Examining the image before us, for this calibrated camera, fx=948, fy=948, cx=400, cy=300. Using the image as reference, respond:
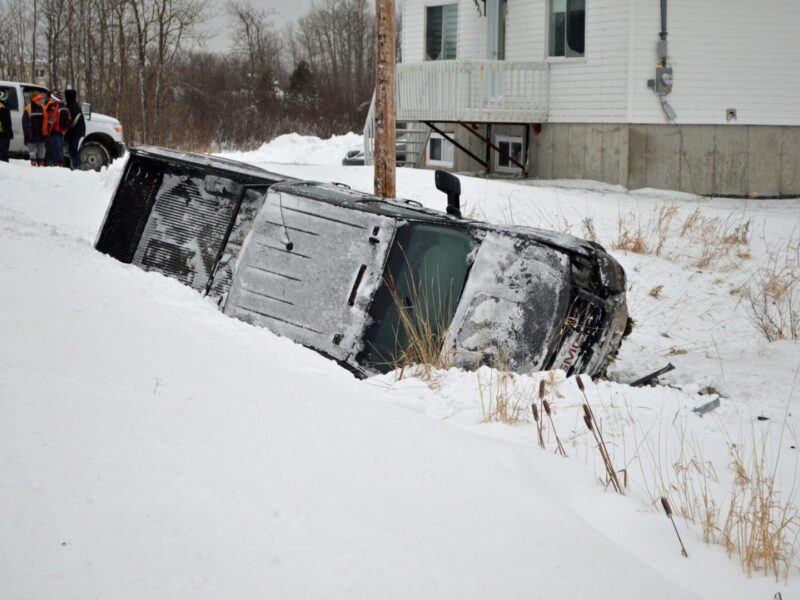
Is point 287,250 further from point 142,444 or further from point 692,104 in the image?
point 692,104

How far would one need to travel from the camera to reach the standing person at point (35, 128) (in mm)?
18750

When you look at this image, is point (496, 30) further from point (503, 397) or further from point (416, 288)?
point (503, 397)

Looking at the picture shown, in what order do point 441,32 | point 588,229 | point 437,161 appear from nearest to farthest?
1. point 588,229
2. point 441,32
3. point 437,161

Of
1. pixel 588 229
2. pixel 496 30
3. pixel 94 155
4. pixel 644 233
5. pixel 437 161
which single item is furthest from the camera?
pixel 437 161

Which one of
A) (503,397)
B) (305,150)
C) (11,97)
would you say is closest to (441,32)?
(11,97)

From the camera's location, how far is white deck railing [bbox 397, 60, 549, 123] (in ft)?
66.1

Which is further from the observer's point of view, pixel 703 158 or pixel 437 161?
pixel 437 161

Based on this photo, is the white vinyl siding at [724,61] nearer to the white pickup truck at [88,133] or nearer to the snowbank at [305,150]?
the white pickup truck at [88,133]

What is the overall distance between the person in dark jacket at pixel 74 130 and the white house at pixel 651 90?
7337 mm

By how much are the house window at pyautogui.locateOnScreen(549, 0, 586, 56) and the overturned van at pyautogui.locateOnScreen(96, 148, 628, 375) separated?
45.8ft

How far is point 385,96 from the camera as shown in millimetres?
A: 11430

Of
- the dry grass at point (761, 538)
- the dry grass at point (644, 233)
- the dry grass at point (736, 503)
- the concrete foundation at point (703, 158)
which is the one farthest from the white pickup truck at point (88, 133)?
the dry grass at point (761, 538)

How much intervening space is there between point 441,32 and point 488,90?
9.18ft

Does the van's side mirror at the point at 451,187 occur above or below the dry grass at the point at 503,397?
above
